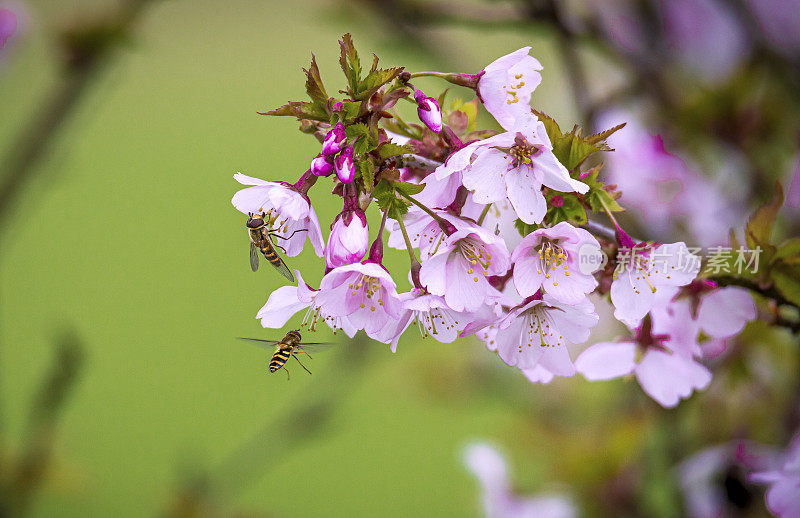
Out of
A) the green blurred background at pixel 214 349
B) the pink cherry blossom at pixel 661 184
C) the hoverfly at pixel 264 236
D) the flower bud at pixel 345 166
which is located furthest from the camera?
the pink cherry blossom at pixel 661 184

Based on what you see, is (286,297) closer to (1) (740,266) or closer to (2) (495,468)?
(1) (740,266)

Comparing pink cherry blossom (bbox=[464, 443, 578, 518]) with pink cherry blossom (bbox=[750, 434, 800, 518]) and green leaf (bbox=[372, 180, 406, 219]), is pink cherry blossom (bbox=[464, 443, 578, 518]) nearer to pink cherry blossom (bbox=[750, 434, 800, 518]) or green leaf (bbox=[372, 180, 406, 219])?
pink cherry blossom (bbox=[750, 434, 800, 518])

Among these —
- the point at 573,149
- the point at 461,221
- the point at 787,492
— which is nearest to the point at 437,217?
the point at 461,221

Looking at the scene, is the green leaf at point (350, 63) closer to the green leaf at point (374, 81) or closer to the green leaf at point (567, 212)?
the green leaf at point (374, 81)

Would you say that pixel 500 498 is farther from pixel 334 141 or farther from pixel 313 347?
pixel 334 141

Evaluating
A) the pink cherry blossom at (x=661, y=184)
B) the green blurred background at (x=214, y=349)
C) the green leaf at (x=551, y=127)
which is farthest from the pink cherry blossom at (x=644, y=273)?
the pink cherry blossom at (x=661, y=184)

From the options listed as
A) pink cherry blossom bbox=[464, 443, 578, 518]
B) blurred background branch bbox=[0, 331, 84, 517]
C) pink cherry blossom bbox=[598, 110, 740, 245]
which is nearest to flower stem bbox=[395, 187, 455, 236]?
blurred background branch bbox=[0, 331, 84, 517]
